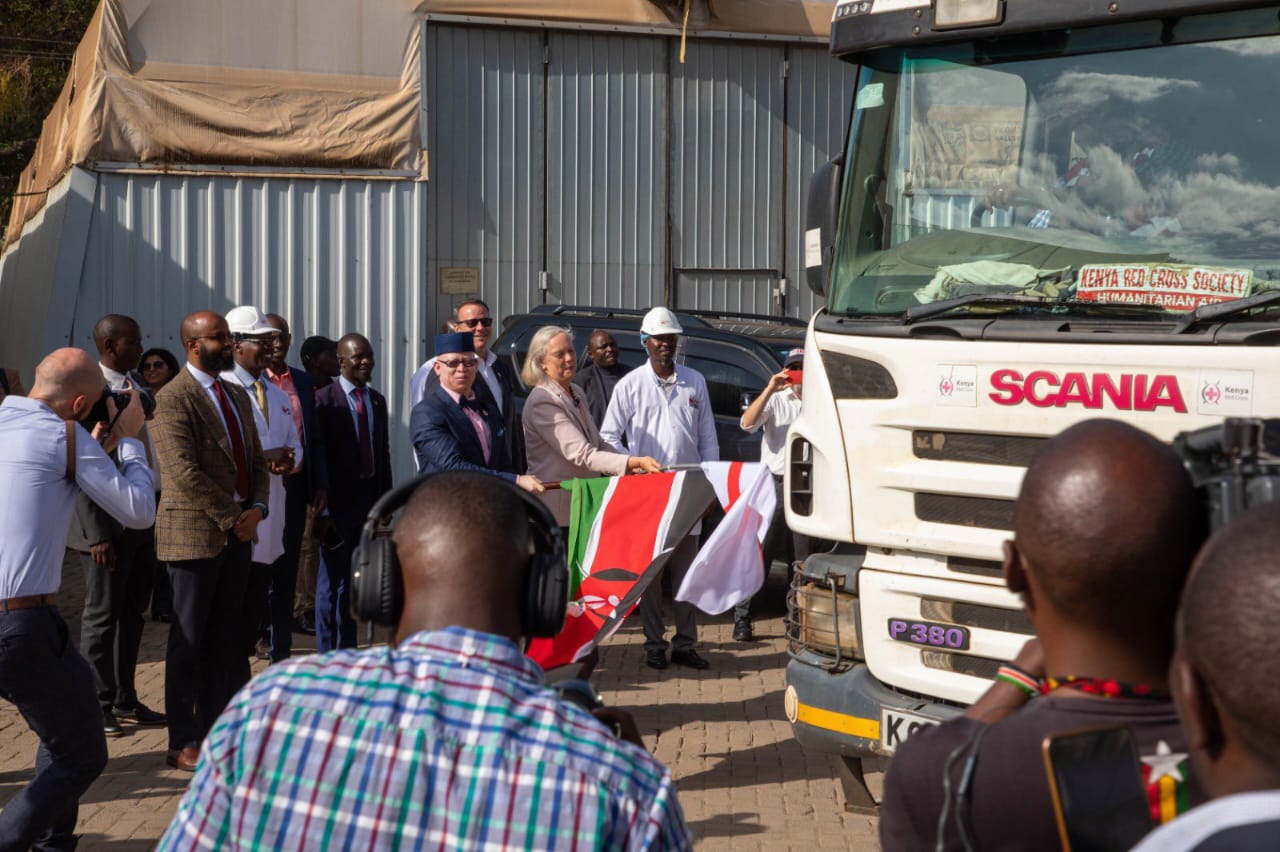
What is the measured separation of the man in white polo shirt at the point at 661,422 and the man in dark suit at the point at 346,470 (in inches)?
57.0

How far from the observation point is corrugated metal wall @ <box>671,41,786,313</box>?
45.9 ft

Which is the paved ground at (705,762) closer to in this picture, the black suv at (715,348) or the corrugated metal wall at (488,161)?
the black suv at (715,348)

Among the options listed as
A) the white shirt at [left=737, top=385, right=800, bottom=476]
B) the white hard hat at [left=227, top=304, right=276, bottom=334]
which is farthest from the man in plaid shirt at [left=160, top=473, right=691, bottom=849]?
the white shirt at [left=737, top=385, right=800, bottom=476]

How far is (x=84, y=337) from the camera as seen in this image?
1232 centimetres

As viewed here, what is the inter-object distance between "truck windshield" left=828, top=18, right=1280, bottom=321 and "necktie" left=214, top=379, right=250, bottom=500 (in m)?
3.03

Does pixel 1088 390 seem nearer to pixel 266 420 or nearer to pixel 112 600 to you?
pixel 266 420

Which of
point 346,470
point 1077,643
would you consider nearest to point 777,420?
point 346,470

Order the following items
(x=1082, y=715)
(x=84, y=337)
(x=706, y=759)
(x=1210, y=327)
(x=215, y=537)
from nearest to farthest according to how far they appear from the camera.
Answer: (x=1082, y=715) < (x=1210, y=327) < (x=215, y=537) < (x=706, y=759) < (x=84, y=337)

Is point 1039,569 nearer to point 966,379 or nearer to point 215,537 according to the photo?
point 966,379

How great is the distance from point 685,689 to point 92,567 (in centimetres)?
348

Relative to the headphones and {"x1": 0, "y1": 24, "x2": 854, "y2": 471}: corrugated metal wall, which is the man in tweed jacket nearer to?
the headphones

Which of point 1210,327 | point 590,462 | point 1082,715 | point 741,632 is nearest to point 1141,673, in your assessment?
point 1082,715

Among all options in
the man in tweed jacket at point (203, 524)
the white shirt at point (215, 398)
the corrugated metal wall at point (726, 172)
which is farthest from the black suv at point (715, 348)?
the man in tweed jacket at point (203, 524)

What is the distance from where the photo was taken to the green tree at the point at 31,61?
88.4 feet
